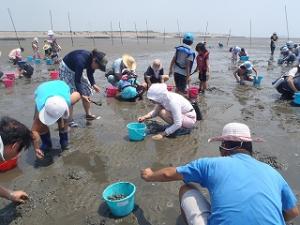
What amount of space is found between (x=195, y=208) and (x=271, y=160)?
2.78 m

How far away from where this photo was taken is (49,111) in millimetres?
4492

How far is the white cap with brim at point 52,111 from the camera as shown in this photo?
14.7ft

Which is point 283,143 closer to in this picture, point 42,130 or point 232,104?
point 232,104

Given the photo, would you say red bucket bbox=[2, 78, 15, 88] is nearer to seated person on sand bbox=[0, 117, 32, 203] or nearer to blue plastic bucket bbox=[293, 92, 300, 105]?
seated person on sand bbox=[0, 117, 32, 203]

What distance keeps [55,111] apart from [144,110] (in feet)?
12.4

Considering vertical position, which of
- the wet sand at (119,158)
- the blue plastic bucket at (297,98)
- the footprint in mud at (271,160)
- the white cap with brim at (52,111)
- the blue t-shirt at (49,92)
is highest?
the blue t-shirt at (49,92)

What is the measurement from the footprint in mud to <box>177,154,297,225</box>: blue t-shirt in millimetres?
2457

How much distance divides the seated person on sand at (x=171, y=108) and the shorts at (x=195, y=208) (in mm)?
2787

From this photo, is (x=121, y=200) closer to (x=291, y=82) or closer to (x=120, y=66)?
(x=120, y=66)

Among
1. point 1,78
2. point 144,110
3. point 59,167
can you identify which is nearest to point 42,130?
point 59,167

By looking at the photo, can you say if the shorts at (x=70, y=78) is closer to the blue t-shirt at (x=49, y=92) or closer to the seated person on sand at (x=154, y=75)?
the blue t-shirt at (x=49, y=92)

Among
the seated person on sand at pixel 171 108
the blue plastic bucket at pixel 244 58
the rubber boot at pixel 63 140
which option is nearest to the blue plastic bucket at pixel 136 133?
the seated person on sand at pixel 171 108

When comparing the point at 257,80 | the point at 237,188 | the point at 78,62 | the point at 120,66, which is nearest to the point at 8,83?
the point at 120,66

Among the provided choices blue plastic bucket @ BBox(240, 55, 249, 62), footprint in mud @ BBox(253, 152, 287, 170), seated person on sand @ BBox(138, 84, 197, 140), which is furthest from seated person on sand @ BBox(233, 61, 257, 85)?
blue plastic bucket @ BBox(240, 55, 249, 62)
